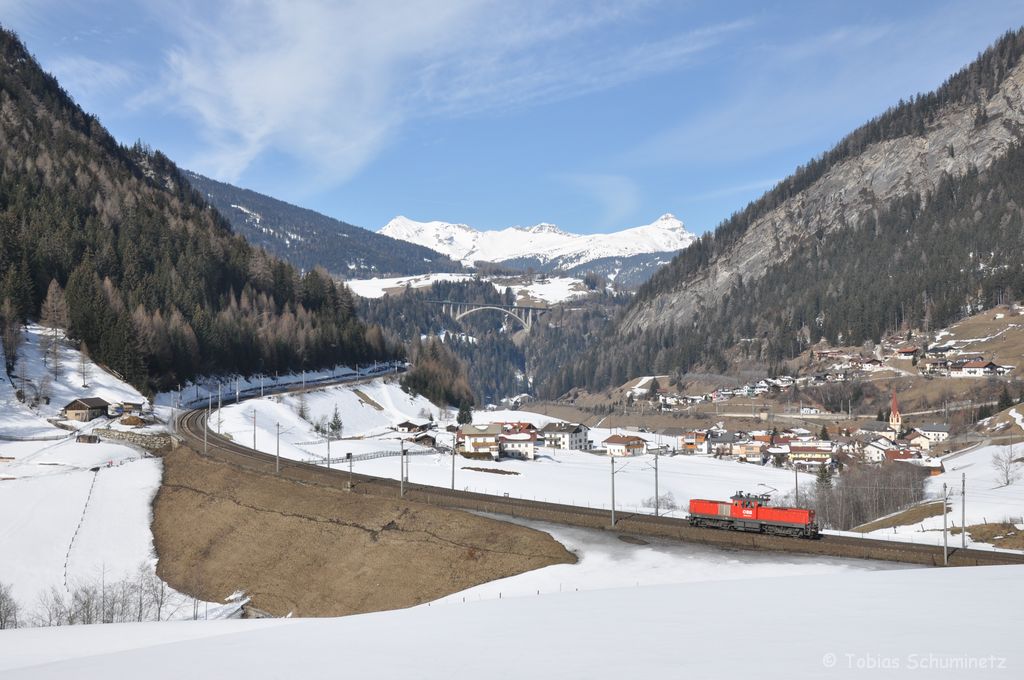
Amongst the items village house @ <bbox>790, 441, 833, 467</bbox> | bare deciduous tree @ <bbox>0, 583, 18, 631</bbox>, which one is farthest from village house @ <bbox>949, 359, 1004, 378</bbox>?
bare deciduous tree @ <bbox>0, 583, 18, 631</bbox>

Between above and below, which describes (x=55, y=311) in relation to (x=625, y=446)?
above

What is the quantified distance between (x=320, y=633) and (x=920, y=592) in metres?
23.4

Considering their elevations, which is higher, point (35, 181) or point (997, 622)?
point (35, 181)

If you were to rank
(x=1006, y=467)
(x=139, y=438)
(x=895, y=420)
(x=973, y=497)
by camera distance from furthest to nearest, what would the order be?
(x=895, y=420) < (x=139, y=438) < (x=1006, y=467) < (x=973, y=497)

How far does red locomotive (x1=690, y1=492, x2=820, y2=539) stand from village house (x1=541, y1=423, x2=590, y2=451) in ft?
314

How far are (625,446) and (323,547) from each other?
97.2 meters

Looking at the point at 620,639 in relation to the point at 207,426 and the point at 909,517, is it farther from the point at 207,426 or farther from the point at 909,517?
the point at 207,426

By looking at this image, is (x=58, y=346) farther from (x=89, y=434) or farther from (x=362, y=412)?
(x=362, y=412)

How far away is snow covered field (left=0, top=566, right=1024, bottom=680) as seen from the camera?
1992 centimetres

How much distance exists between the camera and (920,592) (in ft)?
98.3

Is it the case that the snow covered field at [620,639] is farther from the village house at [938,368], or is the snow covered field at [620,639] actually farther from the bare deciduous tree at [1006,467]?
the village house at [938,368]

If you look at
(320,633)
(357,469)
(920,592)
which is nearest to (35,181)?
(357,469)

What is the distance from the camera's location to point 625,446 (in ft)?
494

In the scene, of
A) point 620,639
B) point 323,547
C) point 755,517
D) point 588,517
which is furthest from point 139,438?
point 620,639
